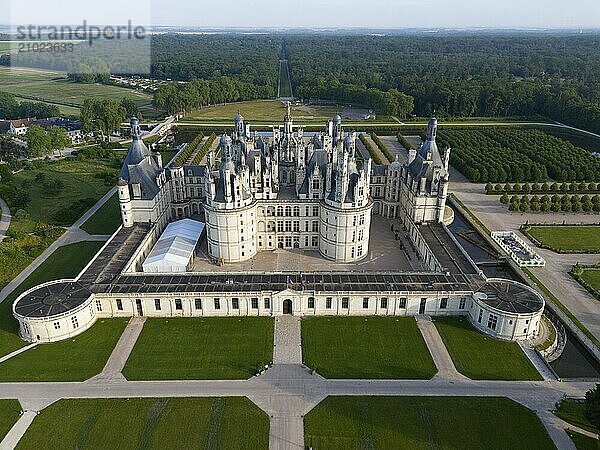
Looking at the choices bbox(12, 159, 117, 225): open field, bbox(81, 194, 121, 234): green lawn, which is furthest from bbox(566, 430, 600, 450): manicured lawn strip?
bbox(12, 159, 117, 225): open field

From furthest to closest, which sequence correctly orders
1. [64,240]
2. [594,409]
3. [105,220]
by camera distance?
[105,220], [64,240], [594,409]

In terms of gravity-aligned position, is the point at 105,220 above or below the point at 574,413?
above

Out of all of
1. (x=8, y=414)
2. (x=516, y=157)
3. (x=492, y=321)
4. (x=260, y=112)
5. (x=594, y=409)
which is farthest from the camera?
(x=260, y=112)

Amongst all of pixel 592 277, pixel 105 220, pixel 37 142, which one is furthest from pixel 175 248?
pixel 37 142

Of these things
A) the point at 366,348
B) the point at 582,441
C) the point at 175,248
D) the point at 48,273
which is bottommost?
the point at 582,441

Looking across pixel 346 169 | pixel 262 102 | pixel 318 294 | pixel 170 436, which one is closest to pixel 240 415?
pixel 170 436

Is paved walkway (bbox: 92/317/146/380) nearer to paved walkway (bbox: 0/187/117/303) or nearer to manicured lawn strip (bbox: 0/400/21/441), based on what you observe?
manicured lawn strip (bbox: 0/400/21/441)

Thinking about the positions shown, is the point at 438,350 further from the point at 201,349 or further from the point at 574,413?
the point at 201,349
